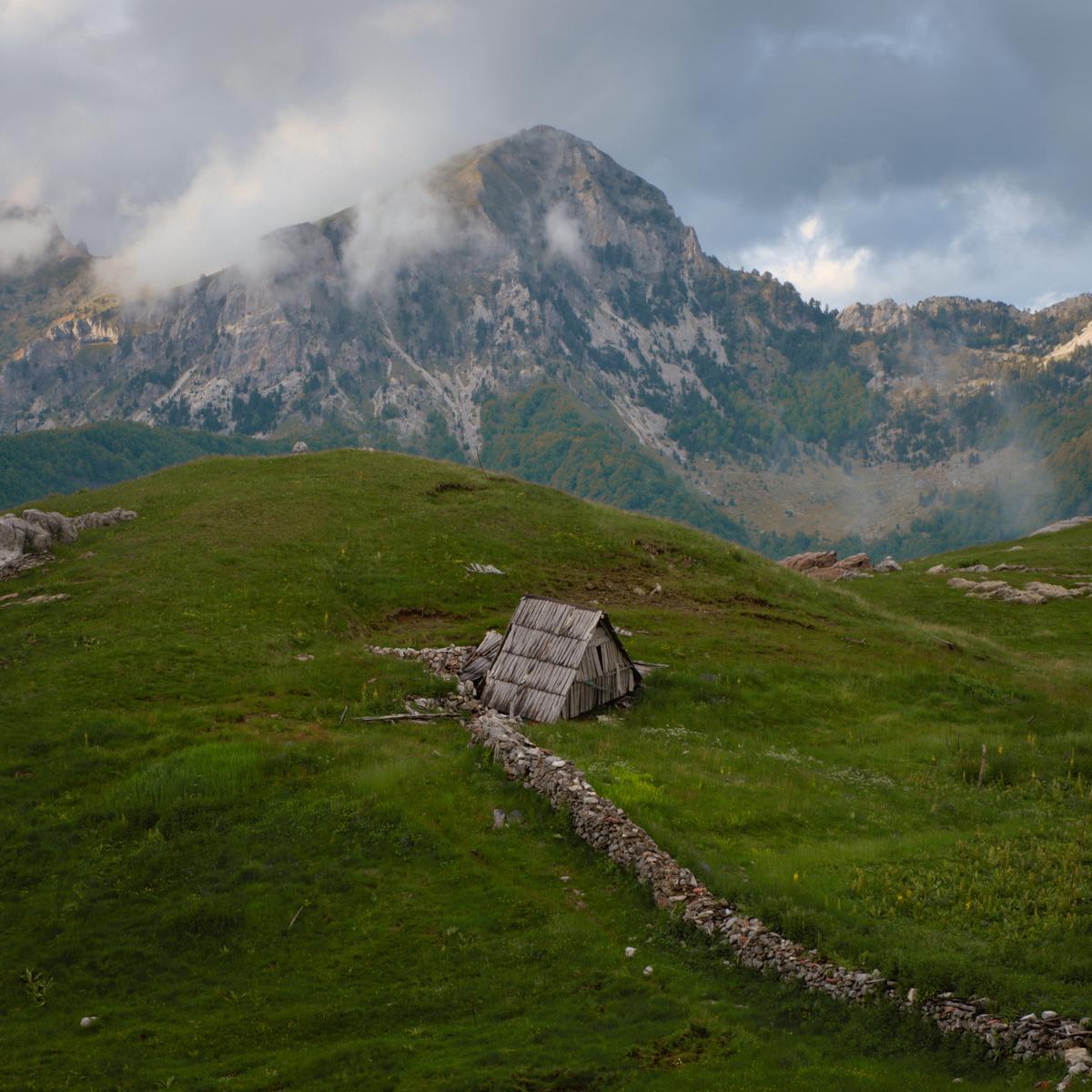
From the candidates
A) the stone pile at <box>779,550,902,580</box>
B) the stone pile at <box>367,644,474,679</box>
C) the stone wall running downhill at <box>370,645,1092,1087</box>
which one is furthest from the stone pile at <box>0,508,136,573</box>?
the stone pile at <box>779,550,902,580</box>

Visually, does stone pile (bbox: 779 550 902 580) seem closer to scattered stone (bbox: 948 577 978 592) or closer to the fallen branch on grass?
→ scattered stone (bbox: 948 577 978 592)

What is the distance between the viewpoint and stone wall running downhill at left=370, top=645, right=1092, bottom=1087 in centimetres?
1803

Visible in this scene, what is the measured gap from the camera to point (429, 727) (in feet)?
127

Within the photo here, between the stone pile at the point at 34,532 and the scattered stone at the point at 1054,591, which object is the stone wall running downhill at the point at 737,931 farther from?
the scattered stone at the point at 1054,591

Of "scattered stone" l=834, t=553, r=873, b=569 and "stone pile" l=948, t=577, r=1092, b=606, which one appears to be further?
"scattered stone" l=834, t=553, r=873, b=569

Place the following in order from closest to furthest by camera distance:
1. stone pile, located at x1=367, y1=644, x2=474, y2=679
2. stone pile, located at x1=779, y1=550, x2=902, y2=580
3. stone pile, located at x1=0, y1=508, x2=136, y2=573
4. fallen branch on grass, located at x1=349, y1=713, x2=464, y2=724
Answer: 1. fallen branch on grass, located at x1=349, y1=713, x2=464, y2=724
2. stone pile, located at x1=367, y1=644, x2=474, y2=679
3. stone pile, located at x1=0, y1=508, x2=136, y2=573
4. stone pile, located at x1=779, y1=550, x2=902, y2=580

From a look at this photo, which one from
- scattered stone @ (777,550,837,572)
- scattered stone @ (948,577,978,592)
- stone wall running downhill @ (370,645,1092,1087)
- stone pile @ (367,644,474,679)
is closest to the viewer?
stone wall running downhill @ (370,645,1092,1087)

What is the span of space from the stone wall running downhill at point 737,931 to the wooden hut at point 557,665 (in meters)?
4.41

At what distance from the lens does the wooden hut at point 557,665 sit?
137 feet

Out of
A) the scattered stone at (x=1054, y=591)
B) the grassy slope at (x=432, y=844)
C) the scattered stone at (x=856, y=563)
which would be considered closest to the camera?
the grassy slope at (x=432, y=844)

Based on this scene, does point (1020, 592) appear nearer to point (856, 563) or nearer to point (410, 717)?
point (856, 563)

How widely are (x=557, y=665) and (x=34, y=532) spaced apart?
122 feet

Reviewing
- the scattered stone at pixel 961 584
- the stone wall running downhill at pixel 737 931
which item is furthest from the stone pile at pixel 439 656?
the scattered stone at pixel 961 584

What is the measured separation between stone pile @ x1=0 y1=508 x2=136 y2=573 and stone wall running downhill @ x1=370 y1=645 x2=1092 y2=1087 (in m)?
35.8
